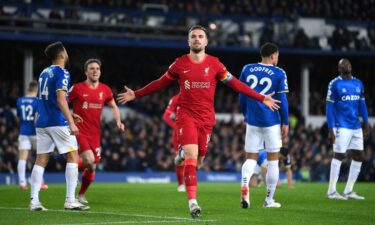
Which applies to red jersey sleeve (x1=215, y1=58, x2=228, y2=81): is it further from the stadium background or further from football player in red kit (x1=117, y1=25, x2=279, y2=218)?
the stadium background

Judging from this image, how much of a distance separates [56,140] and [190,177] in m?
2.61

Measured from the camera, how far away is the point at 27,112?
20.4 metres

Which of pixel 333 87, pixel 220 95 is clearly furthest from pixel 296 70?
pixel 333 87

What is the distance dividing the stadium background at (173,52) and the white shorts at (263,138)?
53.4 ft

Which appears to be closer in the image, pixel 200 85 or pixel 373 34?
pixel 200 85

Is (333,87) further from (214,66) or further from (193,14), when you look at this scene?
(193,14)

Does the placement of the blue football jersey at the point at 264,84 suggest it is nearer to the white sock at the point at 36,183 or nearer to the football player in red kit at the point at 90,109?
the football player in red kit at the point at 90,109

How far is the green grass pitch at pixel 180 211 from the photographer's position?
11.1 metres

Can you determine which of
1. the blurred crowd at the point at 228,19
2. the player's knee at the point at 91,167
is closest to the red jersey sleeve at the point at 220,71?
the player's knee at the point at 91,167

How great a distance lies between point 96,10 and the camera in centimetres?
3856

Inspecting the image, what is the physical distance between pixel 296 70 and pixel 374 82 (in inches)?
194

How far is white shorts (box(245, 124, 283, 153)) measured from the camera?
13.5 meters

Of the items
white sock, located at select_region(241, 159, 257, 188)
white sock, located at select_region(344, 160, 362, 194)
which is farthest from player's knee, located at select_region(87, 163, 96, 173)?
white sock, located at select_region(344, 160, 362, 194)

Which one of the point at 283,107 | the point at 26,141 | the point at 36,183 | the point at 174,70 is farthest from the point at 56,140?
the point at 26,141
